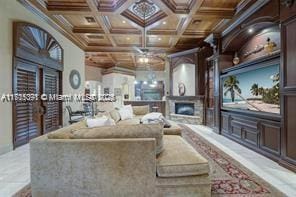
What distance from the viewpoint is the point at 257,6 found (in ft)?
14.8

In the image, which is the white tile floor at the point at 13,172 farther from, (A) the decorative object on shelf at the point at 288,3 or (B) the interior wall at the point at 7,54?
(A) the decorative object on shelf at the point at 288,3

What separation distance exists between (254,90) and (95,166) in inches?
156

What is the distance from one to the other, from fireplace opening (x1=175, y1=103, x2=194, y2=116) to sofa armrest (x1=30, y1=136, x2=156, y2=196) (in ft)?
22.9

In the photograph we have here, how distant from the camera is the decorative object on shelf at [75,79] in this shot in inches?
318

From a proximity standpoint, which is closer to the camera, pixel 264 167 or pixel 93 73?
pixel 264 167

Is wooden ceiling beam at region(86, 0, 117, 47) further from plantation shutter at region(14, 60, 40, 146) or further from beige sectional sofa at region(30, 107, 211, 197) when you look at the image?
beige sectional sofa at region(30, 107, 211, 197)

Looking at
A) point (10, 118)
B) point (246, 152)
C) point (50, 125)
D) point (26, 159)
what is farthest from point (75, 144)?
point (50, 125)

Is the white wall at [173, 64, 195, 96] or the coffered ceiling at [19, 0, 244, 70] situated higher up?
the coffered ceiling at [19, 0, 244, 70]

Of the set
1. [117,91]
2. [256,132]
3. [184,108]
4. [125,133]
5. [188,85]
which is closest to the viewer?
[125,133]

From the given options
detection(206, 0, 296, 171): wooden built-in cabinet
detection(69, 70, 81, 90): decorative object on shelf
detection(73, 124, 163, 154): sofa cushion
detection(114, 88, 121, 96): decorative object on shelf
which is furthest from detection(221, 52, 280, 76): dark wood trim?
detection(114, 88, 121, 96): decorative object on shelf

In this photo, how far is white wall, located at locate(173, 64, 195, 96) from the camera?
351 inches

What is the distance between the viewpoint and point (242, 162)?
148 inches

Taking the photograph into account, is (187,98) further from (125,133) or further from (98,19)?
(125,133)

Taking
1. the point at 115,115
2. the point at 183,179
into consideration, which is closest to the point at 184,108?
the point at 115,115
